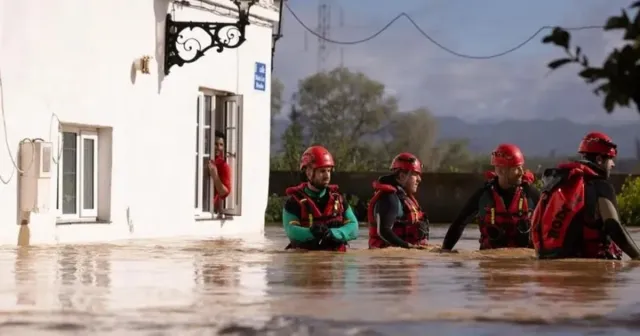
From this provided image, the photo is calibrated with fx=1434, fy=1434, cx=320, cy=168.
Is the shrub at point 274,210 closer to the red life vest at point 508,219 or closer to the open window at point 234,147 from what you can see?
the open window at point 234,147

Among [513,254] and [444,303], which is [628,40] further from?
[513,254]

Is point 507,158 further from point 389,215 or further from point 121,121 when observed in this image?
point 121,121

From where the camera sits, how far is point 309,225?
539 inches

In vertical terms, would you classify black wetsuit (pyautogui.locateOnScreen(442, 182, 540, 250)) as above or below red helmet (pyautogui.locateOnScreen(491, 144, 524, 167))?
below

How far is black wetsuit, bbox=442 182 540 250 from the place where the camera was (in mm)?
14055

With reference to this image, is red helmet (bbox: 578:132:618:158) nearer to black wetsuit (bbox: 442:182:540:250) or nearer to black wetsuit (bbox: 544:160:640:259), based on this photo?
black wetsuit (bbox: 544:160:640:259)

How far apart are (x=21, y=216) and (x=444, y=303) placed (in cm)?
879

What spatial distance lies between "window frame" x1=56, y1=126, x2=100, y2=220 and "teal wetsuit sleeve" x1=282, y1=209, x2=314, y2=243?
14.2 feet

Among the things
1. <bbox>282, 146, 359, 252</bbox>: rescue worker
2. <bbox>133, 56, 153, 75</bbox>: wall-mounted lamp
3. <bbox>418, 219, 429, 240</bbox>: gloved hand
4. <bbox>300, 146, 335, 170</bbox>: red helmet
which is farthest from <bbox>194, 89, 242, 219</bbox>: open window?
<bbox>282, 146, 359, 252</bbox>: rescue worker

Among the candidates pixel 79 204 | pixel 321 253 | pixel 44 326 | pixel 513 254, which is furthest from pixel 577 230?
pixel 79 204

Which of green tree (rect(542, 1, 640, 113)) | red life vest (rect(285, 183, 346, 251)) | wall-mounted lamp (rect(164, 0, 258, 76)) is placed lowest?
red life vest (rect(285, 183, 346, 251))

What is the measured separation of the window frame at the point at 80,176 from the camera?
17.2m

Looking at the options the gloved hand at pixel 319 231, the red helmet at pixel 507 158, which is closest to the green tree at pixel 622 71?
the gloved hand at pixel 319 231

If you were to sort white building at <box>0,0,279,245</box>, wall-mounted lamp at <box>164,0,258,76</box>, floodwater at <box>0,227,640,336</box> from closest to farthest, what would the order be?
floodwater at <box>0,227,640,336</box> → white building at <box>0,0,279,245</box> → wall-mounted lamp at <box>164,0,258,76</box>
